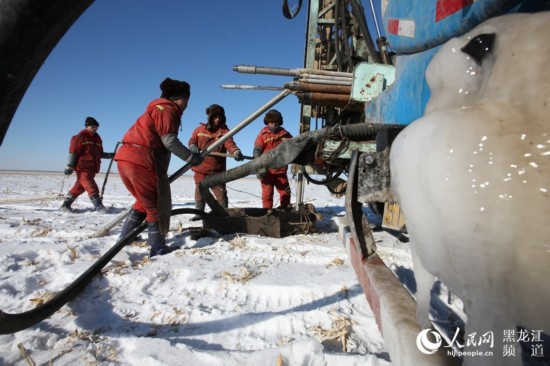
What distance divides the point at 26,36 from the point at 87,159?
20.8 ft

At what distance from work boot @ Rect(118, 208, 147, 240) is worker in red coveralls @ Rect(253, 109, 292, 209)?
2059 mm

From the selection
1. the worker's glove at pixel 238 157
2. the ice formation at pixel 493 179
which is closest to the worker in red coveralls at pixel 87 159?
the worker's glove at pixel 238 157

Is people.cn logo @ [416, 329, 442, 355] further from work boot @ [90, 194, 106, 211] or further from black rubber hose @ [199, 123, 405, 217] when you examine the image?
work boot @ [90, 194, 106, 211]

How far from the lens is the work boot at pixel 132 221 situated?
2.89m

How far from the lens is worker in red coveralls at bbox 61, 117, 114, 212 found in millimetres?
5336

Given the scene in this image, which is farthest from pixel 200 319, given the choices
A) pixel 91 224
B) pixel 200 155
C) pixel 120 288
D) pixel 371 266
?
pixel 91 224

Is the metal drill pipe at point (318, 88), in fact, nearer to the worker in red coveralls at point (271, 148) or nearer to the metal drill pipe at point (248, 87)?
the metal drill pipe at point (248, 87)

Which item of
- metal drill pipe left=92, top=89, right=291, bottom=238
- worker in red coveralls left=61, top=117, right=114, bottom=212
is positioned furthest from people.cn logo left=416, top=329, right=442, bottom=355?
worker in red coveralls left=61, top=117, right=114, bottom=212

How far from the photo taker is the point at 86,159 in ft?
18.8

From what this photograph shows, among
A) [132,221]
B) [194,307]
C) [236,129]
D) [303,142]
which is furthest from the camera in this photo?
[236,129]

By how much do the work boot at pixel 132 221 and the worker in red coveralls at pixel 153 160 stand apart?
0.19 meters

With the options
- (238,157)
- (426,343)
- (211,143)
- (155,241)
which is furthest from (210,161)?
(426,343)

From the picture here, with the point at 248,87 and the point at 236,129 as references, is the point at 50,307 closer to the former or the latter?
the point at 236,129

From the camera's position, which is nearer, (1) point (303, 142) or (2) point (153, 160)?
(1) point (303, 142)
